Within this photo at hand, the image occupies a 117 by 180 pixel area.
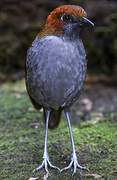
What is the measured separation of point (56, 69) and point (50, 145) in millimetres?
1282

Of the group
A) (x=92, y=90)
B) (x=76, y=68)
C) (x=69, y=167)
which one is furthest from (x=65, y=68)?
(x=92, y=90)

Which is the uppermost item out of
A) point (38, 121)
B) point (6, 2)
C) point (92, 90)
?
point (6, 2)

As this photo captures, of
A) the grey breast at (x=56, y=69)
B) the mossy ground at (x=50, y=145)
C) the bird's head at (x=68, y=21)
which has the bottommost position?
the mossy ground at (x=50, y=145)

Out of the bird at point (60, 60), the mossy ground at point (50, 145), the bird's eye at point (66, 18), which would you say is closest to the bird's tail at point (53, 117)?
the mossy ground at point (50, 145)

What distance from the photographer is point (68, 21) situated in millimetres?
3287

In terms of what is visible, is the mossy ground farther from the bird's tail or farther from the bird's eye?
the bird's eye

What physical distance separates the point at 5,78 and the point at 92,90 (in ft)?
7.42

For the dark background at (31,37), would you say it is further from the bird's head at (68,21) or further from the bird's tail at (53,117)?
the bird's head at (68,21)

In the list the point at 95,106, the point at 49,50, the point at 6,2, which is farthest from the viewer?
the point at 6,2

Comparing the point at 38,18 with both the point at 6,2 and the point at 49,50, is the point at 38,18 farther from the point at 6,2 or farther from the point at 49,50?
the point at 49,50

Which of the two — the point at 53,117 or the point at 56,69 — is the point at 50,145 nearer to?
the point at 53,117

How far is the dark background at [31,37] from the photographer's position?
298 inches

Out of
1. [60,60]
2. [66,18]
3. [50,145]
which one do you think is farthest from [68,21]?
[50,145]

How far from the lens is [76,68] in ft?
11.1
